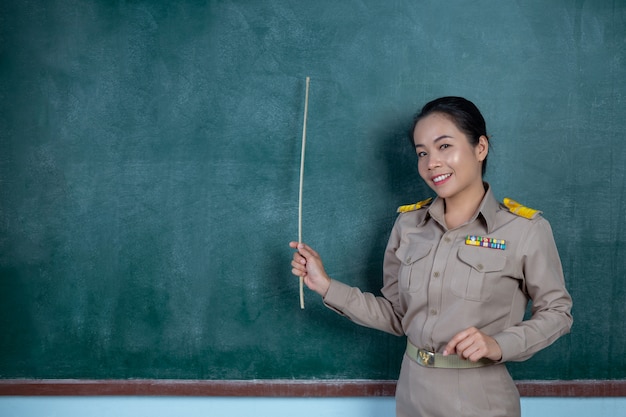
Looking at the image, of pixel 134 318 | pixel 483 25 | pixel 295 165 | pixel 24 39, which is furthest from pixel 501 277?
pixel 24 39

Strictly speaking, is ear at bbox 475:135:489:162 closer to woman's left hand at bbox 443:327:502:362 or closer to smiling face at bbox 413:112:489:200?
smiling face at bbox 413:112:489:200

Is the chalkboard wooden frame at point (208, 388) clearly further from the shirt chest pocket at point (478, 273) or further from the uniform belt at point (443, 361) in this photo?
the shirt chest pocket at point (478, 273)

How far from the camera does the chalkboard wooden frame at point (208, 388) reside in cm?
194

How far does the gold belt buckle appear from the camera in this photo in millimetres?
1431

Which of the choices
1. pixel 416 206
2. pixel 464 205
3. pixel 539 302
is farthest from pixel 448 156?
pixel 539 302

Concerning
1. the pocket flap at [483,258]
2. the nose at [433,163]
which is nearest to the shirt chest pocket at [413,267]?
the pocket flap at [483,258]

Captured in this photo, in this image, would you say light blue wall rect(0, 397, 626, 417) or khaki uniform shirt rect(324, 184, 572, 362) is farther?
light blue wall rect(0, 397, 626, 417)

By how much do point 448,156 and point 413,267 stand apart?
0.32 m

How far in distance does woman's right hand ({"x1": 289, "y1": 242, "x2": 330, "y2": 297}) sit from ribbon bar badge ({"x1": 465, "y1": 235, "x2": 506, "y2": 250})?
43 cm

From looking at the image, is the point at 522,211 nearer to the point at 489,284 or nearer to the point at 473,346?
the point at 489,284

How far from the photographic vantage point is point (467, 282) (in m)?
1.41

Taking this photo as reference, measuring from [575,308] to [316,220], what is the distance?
3.17ft

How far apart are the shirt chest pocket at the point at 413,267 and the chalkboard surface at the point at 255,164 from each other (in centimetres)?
38

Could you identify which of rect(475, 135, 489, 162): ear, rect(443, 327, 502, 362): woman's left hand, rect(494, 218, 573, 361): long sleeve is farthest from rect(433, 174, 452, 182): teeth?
rect(443, 327, 502, 362): woman's left hand
